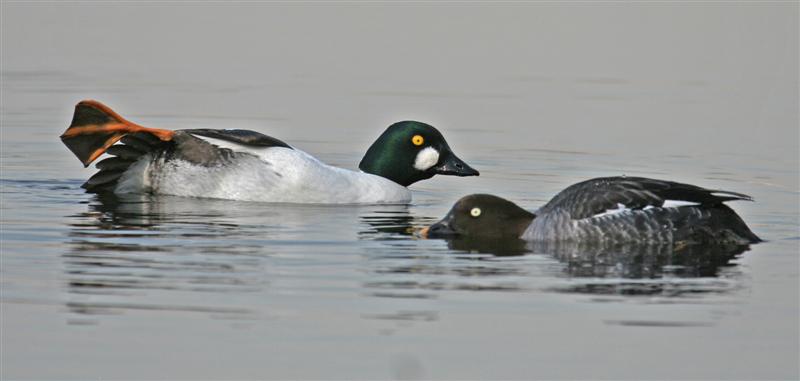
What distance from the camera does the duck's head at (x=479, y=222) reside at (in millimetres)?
13078

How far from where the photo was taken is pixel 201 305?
9.92m

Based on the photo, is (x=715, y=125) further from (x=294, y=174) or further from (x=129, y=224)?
(x=129, y=224)

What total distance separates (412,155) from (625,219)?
13.3 ft

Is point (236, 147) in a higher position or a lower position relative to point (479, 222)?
higher

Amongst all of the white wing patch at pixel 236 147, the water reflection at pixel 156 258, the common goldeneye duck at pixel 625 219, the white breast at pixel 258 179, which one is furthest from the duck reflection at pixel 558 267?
the white wing patch at pixel 236 147

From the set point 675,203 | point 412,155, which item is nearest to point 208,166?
point 412,155

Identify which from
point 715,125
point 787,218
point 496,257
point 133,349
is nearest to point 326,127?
point 715,125

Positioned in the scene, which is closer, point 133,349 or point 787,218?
point 133,349

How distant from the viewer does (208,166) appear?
1543 cm

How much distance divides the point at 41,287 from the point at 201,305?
1250mm

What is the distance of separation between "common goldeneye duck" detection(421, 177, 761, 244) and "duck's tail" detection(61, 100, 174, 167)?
400cm

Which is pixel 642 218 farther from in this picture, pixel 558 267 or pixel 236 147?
pixel 236 147

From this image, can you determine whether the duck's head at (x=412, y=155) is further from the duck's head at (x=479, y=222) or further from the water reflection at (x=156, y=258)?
the duck's head at (x=479, y=222)

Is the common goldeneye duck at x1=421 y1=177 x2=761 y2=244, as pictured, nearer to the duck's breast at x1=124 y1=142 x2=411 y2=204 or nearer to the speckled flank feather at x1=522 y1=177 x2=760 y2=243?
the speckled flank feather at x1=522 y1=177 x2=760 y2=243
